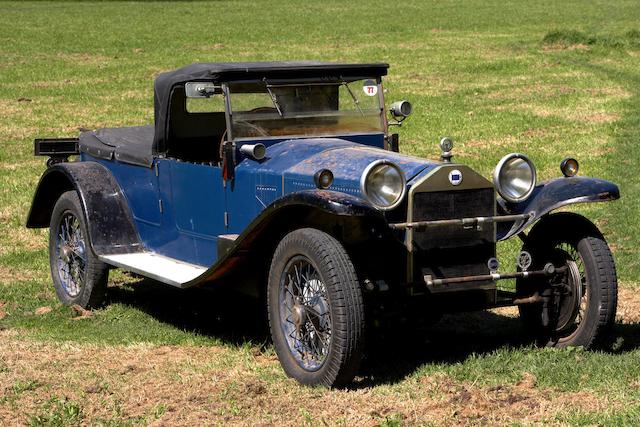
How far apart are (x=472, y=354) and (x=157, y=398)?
187cm

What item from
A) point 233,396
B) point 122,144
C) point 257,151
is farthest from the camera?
point 122,144

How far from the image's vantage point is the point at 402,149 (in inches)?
635

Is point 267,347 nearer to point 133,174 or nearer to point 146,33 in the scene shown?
point 133,174

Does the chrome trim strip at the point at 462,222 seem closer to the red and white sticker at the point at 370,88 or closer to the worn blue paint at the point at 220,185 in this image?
the worn blue paint at the point at 220,185

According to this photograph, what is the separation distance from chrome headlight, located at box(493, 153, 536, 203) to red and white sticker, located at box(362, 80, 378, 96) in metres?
1.47

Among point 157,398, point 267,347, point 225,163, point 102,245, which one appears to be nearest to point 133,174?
point 102,245

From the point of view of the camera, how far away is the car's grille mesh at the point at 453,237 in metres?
6.05

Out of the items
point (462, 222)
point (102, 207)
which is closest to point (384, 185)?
point (462, 222)

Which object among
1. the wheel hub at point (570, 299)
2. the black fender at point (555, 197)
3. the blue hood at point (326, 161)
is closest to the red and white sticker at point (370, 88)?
the blue hood at point (326, 161)

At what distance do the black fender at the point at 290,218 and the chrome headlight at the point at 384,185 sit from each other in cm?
9

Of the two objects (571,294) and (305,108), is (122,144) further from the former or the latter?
(571,294)

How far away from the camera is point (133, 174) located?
8016 millimetres

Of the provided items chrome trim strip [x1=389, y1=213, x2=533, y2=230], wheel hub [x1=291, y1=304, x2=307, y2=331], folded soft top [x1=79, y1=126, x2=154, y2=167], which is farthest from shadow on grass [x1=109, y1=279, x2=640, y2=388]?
folded soft top [x1=79, y1=126, x2=154, y2=167]

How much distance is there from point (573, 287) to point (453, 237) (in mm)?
894
